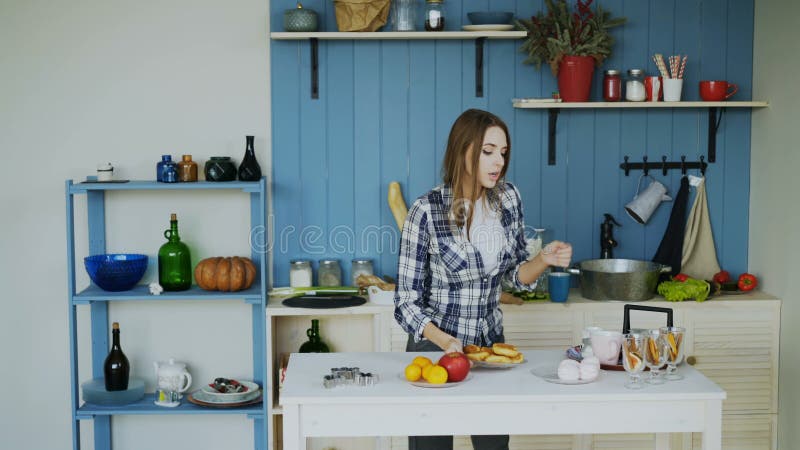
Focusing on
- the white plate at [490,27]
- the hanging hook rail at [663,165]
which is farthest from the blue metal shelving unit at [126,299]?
the hanging hook rail at [663,165]

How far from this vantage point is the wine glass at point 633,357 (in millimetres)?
2541

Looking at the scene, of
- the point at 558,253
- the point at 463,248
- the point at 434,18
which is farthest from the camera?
the point at 434,18

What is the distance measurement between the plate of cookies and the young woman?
186mm

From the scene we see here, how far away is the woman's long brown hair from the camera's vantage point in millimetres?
2859

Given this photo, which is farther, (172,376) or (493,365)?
(172,376)

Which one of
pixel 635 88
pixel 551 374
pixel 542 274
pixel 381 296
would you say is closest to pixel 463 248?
pixel 551 374

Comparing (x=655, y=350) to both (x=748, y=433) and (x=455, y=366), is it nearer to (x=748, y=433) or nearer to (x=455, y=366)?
(x=455, y=366)

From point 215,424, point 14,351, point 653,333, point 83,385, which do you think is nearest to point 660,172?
point 653,333

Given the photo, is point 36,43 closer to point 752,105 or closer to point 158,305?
point 158,305

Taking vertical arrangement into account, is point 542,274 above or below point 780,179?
below

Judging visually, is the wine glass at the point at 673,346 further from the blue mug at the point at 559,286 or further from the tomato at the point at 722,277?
the tomato at the point at 722,277

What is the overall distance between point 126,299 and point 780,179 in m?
2.86

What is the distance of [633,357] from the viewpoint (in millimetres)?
2539

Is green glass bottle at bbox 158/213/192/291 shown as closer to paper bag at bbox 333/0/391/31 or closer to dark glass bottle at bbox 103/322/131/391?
dark glass bottle at bbox 103/322/131/391
